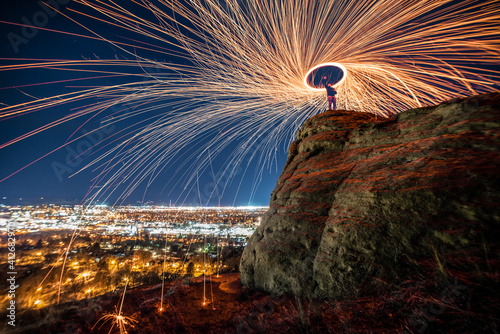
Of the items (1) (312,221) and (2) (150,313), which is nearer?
(2) (150,313)

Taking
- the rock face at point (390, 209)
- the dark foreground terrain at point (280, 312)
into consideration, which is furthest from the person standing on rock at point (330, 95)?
the dark foreground terrain at point (280, 312)

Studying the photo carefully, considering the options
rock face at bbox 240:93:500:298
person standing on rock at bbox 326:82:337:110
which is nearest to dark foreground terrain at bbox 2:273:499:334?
rock face at bbox 240:93:500:298

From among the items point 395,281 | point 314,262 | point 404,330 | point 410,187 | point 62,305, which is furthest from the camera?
point 62,305

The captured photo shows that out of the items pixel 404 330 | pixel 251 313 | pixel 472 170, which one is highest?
pixel 472 170

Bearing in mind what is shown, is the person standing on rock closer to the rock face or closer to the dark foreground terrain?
the rock face

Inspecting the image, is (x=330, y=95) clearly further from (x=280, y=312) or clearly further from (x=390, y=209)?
(x=280, y=312)

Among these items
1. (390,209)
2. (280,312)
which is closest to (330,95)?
(390,209)

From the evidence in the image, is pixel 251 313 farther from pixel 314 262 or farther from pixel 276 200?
pixel 276 200

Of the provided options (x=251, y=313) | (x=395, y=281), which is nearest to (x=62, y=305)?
(x=251, y=313)
